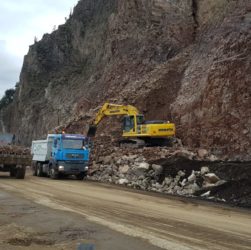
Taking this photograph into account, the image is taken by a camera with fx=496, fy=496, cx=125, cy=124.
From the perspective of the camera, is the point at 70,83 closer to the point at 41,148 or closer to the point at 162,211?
the point at 41,148

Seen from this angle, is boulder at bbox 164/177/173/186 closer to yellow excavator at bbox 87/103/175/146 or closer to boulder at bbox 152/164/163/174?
boulder at bbox 152/164/163/174

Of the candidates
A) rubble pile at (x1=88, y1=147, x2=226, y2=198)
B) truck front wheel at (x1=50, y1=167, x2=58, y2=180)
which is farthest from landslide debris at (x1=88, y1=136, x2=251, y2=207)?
truck front wheel at (x1=50, y1=167, x2=58, y2=180)

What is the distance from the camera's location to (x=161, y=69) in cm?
4131

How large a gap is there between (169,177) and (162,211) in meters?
9.99

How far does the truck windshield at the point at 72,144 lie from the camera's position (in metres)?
27.2

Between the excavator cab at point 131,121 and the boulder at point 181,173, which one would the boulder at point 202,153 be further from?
the excavator cab at point 131,121

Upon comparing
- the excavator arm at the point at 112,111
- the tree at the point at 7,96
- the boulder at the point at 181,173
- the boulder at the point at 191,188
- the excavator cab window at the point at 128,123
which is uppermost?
the tree at the point at 7,96

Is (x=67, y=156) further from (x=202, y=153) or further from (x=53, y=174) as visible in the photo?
(x=202, y=153)

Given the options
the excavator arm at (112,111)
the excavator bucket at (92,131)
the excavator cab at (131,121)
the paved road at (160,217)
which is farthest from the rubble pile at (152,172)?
the paved road at (160,217)

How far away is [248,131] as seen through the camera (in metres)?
28.2

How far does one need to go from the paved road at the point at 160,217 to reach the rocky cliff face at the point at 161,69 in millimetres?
12690

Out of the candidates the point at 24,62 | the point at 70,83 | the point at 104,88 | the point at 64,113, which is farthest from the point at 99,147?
Result: the point at 24,62

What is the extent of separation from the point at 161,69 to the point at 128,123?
7.61m

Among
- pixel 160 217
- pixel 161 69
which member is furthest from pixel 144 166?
pixel 161 69
